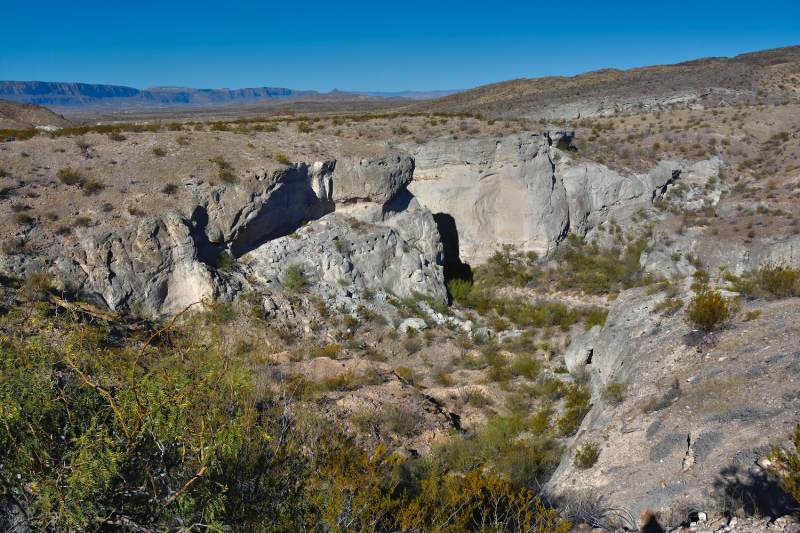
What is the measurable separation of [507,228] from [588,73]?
170 feet

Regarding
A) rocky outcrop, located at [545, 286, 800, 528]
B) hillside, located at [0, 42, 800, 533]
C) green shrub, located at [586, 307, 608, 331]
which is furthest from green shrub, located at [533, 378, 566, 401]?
green shrub, located at [586, 307, 608, 331]

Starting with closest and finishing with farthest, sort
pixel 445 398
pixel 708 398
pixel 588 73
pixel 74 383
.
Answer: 1. pixel 74 383
2. pixel 708 398
3. pixel 445 398
4. pixel 588 73

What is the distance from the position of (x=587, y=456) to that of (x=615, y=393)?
1644 millimetres

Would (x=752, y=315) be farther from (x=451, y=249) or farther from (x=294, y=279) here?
(x=451, y=249)

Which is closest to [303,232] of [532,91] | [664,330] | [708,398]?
[664,330]

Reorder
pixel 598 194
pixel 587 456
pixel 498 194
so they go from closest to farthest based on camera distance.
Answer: pixel 587 456 < pixel 498 194 < pixel 598 194

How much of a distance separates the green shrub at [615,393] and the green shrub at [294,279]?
9889 millimetres

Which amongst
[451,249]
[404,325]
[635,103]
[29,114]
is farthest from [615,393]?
[635,103]

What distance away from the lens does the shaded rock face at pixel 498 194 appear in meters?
18.7

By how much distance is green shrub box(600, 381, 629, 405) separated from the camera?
274 inches

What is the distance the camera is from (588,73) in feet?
191

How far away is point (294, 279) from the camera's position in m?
14.1

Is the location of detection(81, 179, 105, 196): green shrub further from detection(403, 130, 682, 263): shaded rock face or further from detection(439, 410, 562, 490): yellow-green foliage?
detection(439, 410, 562, 490): yellow-green foliage

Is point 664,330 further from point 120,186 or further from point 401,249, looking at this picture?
point 120,186
